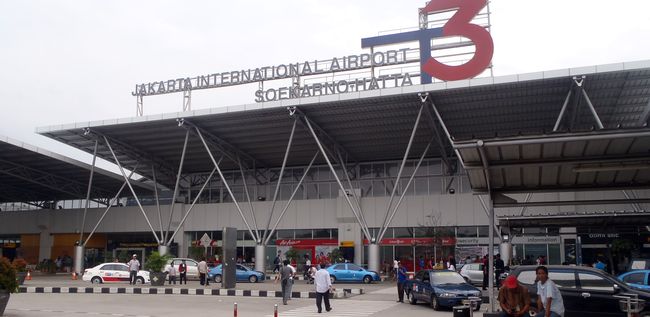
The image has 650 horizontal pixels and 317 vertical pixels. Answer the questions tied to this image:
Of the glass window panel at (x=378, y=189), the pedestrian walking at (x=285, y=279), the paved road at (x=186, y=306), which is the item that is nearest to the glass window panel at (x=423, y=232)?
the glass window panel at (x=378, y=189)

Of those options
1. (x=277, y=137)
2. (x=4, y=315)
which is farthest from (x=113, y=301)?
(x=277, y=137)

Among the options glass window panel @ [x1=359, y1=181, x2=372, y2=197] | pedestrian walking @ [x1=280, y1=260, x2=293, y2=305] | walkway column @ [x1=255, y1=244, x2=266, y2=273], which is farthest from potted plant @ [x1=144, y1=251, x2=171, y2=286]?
glass window panel @ [x1=359, y1=181, x2=372, y2=197]

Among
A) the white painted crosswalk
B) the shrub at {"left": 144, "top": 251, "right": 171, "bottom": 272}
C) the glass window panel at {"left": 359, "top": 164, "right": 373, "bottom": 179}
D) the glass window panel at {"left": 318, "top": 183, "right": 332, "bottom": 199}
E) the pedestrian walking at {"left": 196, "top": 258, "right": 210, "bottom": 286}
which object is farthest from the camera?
the glass window panel at {"left": 318, "top": 183, "right": 332, "bottom": 199}

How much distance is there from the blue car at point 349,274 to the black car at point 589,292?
2135 centimetres

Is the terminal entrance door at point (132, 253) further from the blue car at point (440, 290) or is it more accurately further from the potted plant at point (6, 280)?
the potted plant at point (6, 280)

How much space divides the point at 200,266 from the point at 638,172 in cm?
2263

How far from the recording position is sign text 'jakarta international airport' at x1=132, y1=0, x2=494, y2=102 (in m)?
34.6

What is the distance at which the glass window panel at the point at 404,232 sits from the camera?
42.3 metres

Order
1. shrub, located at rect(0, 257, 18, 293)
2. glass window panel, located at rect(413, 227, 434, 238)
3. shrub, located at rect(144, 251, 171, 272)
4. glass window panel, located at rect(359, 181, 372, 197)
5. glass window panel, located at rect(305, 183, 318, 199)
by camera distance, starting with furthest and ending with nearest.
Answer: glass window panel, located at rect(305, 183, 318, 199), glass window panel, located at rect(359, 181, 372, 197), glass window panel, located at rect(413, 227, 434, 238), shrub, located at rect(144, 251, 171, 272), shrub, located at rect(0, 257, 18, 293)

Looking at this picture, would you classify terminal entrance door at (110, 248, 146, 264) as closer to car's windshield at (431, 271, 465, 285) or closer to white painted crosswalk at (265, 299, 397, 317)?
white painted crosswalk at (265, 299, 397, 317)

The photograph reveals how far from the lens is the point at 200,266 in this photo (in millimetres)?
31031

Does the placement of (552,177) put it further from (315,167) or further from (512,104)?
(315,167)

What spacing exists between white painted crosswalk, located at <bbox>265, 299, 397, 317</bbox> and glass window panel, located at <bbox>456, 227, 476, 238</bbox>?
20.0 metres

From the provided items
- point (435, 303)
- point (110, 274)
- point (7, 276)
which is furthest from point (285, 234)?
point (7, 276)
